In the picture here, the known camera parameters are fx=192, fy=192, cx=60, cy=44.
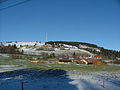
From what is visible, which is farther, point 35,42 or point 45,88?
point 35,42

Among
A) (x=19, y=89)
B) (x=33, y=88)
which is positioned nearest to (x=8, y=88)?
(x=19, y=89)

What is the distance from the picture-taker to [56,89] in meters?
9.33

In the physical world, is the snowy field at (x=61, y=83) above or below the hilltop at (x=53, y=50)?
below

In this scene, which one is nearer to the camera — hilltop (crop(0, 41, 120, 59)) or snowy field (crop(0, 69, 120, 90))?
snowy field (crop(0, 69, 120, 90))

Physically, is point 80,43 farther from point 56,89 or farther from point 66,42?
point 56,89

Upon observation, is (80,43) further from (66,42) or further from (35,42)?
(35,42)

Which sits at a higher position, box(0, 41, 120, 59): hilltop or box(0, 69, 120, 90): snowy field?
box(0, 41, 120, 59): hilltop

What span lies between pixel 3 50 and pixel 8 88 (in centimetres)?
3572

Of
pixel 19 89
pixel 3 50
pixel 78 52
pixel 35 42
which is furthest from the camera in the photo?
pixel 35 42

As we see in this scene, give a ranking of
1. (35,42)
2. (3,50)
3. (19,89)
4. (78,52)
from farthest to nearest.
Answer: (35,42)
(78,52)
(3,50)
(19,89)

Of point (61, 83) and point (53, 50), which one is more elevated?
point (53, 50)

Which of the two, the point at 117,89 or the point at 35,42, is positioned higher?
the point at 35,42

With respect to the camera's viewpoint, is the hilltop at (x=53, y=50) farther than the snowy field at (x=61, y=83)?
Yes

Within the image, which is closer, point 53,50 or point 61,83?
point 61,83
